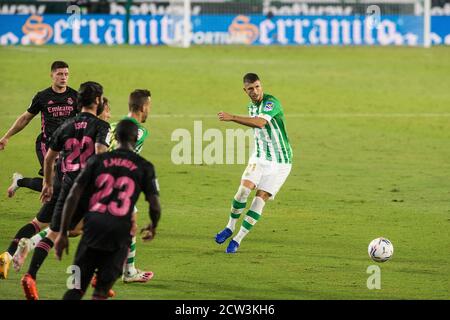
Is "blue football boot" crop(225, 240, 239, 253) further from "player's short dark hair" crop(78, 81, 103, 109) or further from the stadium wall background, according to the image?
the stadium wall background

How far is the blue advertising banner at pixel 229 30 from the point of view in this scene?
4525 cm

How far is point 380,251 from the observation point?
43.1ft

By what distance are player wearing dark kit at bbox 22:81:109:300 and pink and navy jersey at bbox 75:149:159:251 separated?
1.46m

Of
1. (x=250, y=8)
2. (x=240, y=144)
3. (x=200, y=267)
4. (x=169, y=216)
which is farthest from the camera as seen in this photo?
(x=250, y=8)

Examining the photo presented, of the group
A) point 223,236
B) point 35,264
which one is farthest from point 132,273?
point 223,236

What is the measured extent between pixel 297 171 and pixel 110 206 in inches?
469

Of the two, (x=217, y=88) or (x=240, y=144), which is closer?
Result: (x=240, y=144)

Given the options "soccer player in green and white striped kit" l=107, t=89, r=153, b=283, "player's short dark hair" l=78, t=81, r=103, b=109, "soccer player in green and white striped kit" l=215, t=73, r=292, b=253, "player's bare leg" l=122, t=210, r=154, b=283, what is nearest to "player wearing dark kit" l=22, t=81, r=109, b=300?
"player's short dark hair" l=78, t=81, r=103, b=109

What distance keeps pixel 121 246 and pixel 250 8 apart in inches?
1433

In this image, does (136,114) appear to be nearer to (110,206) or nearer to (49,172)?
(49,172)

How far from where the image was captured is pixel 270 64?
3856 centimetres

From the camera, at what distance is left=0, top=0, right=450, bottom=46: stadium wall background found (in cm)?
4506
